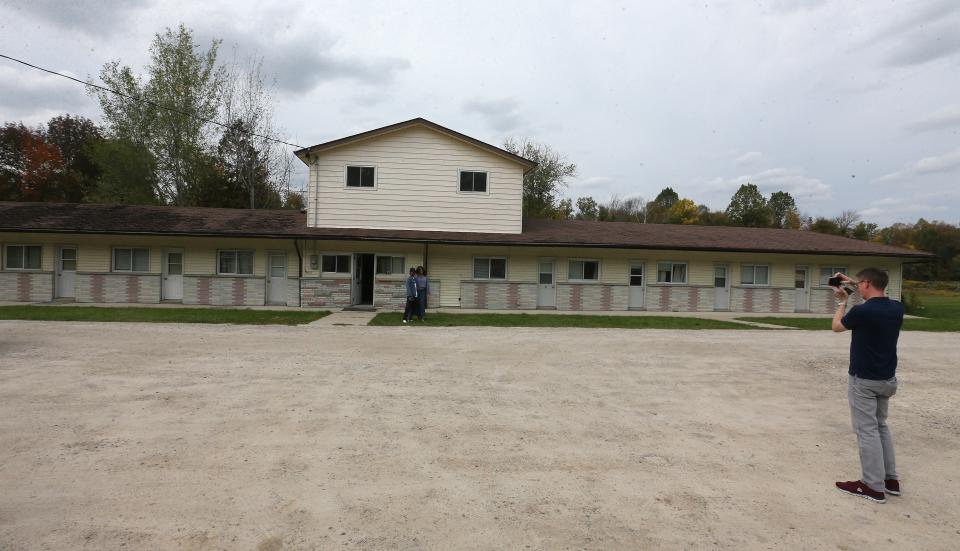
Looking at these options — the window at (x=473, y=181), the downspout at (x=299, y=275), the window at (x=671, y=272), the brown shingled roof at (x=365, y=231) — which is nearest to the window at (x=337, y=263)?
the downspout at (x=299, y=275)

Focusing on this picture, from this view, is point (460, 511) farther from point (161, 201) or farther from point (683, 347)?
point (161, 201)

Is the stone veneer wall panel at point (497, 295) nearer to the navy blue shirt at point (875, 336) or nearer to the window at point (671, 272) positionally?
the window at point (671, 272)

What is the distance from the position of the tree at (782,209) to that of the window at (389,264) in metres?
60.0

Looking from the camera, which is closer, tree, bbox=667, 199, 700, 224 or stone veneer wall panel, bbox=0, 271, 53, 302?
stone veneer wall panel, bbox=0, 271, 53, 302

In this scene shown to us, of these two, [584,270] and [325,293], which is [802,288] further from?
[325,293]

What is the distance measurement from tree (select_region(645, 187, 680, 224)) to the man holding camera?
7043 centimetres

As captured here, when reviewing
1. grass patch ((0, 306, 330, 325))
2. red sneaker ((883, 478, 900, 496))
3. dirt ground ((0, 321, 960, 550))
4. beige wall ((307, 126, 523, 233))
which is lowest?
dirt ground ((0, 321, 960, 550))

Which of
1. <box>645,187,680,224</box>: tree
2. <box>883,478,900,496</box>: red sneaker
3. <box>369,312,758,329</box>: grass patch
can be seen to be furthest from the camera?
<box>645,187,680,224</box>: tree

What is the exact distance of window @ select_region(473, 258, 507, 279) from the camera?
859 inches

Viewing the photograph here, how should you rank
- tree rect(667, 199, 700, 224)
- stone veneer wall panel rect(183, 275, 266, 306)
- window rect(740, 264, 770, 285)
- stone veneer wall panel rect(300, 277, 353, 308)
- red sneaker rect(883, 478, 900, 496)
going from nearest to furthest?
red sneaker rect(883, 478, 900, 496)
stone veneer wall panel rect(300, 277, 353, 308)
stone veneer wall panel rect(183, 275, 266, 306)
window rect(740, 264, 770, 285)
tree rect(667, 199, 700, 224)

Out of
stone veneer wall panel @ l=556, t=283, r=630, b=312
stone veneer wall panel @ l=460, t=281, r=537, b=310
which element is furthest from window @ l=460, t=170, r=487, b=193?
stone veneer wall panel @ l=556, t=283, r=630, b=312

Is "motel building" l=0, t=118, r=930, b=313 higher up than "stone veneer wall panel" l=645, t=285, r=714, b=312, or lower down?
higher up

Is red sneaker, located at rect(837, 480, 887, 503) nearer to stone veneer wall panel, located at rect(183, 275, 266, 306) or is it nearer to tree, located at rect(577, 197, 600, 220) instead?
stone veneer wall panel, located at rect(183, 275, 266, 306)

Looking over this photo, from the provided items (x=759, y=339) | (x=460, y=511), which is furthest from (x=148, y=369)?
(x=759, y=339)
